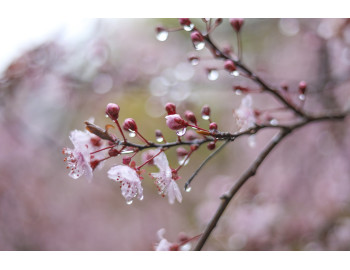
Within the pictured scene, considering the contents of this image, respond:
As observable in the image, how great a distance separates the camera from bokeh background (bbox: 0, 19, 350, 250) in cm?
269

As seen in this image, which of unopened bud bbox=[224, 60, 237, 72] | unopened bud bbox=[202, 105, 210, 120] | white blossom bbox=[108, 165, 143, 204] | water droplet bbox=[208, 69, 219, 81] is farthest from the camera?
water droplet bbox=[208, 69, 219, 81]

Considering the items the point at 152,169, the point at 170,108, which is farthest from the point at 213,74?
the point at 152,169

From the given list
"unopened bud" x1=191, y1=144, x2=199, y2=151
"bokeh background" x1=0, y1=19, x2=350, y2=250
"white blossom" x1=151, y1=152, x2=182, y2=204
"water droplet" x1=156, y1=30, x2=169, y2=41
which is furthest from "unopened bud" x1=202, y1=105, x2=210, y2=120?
"bokeh background" x1=0, y1=19, x2=350, y2=250

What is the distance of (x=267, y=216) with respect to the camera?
2703 mm

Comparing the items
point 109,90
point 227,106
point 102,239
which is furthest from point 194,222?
point 109,90

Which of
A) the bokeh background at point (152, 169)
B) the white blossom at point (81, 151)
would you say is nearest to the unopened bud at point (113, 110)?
the white blossom at point (81, 151)

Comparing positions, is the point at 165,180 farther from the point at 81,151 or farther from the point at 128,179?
the point at 81,151

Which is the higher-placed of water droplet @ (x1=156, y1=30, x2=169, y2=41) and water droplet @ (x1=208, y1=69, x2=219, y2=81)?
water droplet @ (x1=156, y1=30, x2=169, y2=41)

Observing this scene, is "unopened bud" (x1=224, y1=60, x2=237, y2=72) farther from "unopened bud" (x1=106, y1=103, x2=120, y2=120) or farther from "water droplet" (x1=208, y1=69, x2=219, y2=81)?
"unopened bud" (x1=106, y1=103, x2=120, y2=120)

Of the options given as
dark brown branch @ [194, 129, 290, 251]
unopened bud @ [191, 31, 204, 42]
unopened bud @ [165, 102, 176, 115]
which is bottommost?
dark brown branch @ [194, 129, 290, 251]

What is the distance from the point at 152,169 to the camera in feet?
17.4

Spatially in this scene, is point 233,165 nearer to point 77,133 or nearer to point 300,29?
point 300,29

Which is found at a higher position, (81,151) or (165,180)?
(81,151)
